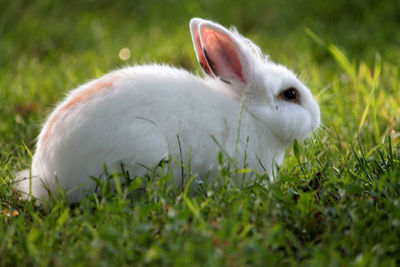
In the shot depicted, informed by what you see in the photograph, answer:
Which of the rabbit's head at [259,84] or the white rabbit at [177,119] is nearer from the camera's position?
the white rabbit at [177,119]

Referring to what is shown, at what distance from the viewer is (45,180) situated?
2.81 metres

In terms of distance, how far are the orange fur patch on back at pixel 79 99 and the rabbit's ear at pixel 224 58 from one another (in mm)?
620

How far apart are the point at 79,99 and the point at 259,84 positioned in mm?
1019

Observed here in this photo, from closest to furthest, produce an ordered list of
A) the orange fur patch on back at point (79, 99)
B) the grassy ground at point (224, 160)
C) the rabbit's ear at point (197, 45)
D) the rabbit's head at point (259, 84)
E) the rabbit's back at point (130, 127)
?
the grassy ground at point (224, 160) → the rabbit's back at point (130, 127) → the orange fur patch on back at point (79, 99) → the rabbit's head at point (259, 84) → the rabbit's ear at point (197, 45)

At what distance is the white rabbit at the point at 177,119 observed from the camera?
2648 millimetres

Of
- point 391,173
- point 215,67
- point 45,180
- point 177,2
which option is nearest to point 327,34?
point 177,2

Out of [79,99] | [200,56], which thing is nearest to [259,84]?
[200,56]

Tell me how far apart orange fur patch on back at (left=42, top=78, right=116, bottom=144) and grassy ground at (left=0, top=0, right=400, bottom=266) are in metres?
0.29

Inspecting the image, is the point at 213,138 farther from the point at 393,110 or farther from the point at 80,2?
the point at 80,2

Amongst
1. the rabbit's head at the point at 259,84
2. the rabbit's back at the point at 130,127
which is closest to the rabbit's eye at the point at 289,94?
the rabbit's head at the point at 259,84

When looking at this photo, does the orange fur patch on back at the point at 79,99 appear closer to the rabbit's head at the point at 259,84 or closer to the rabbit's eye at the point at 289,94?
the rabbit's head at the point at 259,84

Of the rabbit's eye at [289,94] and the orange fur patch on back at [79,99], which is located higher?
the orange fur patch on back at [79,99]

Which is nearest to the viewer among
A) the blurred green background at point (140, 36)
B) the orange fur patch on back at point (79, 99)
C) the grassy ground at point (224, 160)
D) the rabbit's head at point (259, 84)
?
the grassy ground at point (224, 160)

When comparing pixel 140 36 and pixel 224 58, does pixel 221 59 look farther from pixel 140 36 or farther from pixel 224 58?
pixel 140 36
